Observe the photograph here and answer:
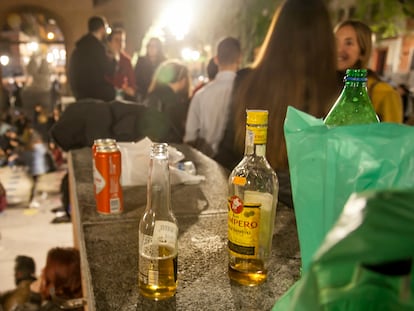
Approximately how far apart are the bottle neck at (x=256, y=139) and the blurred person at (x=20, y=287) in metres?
1.52

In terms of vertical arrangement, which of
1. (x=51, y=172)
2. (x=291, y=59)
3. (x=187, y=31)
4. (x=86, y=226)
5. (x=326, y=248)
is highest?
(x=187, y=31)

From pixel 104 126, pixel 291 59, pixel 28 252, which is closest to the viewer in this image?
pixel 291 59

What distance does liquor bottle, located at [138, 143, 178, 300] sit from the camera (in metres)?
0.74

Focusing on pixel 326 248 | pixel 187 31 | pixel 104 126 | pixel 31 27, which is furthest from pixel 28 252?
pixel 31 27

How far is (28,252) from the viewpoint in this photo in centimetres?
293

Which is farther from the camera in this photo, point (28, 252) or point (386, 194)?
point (28, 252)

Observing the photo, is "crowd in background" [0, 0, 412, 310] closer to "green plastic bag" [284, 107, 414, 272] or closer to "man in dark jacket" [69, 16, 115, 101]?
"man in dark jacket" [69, 16, 115, 101]

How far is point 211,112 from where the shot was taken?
261 cm

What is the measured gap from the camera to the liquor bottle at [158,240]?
0.74 metres

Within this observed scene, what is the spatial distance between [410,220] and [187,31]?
24.4 ft

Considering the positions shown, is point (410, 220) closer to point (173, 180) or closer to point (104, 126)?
point (173, 180)

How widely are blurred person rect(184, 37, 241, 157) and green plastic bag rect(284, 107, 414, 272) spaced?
1.89m

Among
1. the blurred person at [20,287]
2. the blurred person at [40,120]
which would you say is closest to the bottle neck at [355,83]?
the blurred person at [20,287]

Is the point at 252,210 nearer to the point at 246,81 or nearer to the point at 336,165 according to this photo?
the point at 336,165
